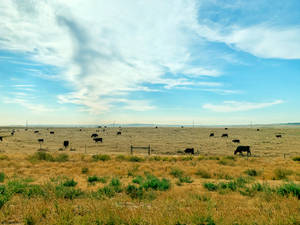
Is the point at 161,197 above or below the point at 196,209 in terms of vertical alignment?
below

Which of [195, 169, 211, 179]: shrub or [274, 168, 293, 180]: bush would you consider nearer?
[274, 168, 293, 180]: bush

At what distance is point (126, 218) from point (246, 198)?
5344 millimetres

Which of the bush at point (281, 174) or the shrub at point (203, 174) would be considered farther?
the shrub at point (203, 174)

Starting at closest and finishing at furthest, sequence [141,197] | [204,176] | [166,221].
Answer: [166,221], [141,197], [204,176]

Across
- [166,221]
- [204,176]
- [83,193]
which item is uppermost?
[166,221]

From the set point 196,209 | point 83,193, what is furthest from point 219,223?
point 83,193

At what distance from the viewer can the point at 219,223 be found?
4.85 metres

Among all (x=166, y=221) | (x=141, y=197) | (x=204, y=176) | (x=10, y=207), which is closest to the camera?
(x=166, y=221)

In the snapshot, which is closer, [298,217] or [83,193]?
[298,217]

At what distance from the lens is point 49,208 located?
18.8 ft

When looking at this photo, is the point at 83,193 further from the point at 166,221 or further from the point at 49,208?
the point at 166,221

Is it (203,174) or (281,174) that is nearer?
(281,174)

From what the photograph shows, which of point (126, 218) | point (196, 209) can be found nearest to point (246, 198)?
point (196, 209)

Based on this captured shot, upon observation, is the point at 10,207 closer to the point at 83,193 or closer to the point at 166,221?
the point at 83,193
